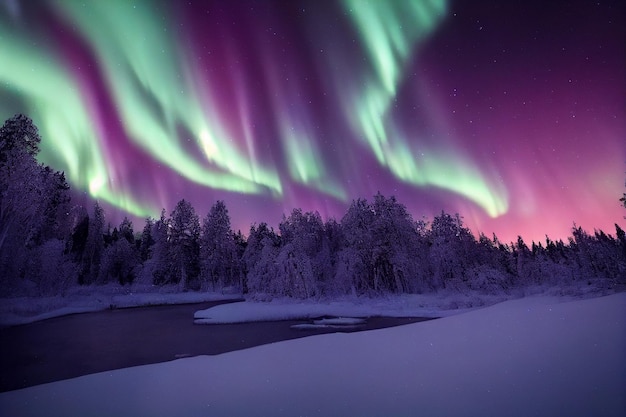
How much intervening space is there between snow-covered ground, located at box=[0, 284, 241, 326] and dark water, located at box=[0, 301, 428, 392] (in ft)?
11.7

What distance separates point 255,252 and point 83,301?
28929 millimetres

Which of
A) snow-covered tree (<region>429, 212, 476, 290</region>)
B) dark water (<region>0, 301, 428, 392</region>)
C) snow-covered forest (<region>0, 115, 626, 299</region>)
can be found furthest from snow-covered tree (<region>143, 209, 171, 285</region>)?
snow-covered tree (<region>429, 212, 476, 290</region>)

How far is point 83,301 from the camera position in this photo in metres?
36.0

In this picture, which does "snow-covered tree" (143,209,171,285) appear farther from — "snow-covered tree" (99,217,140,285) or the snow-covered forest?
"snow-covered tree" (99,217,140,285)

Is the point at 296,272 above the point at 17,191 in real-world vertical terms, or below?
below

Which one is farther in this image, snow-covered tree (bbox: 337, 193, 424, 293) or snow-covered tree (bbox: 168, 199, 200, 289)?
snow-covered tree (bbox: 168, 199, 200, 289)

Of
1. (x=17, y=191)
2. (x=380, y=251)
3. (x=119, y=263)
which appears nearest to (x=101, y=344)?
(x=17, y=191)

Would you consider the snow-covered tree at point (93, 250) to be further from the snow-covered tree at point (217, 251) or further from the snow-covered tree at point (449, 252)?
the snow-covered tree at point (449, 252)

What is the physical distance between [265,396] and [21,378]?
496 inches

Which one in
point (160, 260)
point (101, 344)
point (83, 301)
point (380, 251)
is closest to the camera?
Result: point (101, 344)

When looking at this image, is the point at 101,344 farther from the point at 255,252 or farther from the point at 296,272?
the point at 255,252

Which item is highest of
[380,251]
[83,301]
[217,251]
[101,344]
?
[217,251]

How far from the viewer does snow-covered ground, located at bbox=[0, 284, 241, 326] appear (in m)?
25.3

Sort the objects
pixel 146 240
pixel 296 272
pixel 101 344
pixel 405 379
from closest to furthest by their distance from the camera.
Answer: pixel 405 379
pixel 101 344
pixel 296 272
pixel 146 240
